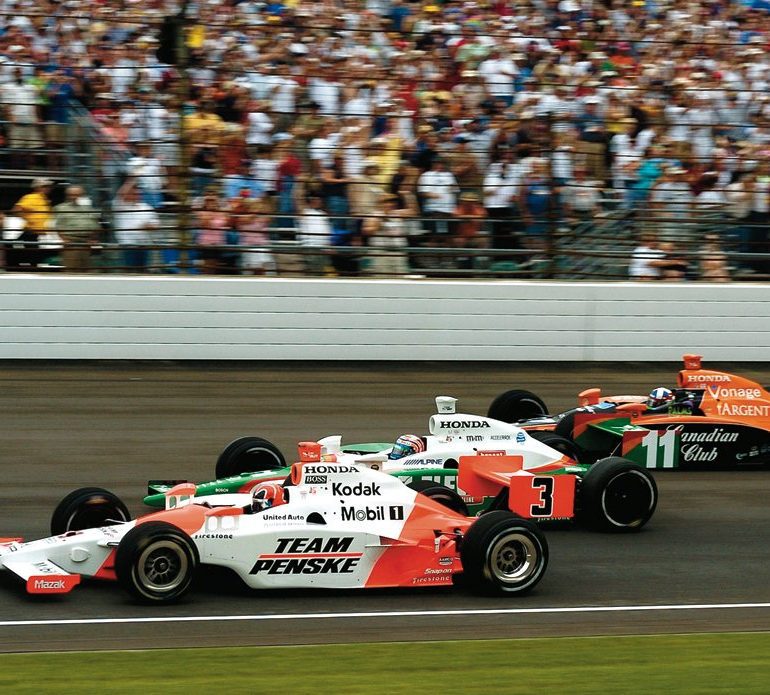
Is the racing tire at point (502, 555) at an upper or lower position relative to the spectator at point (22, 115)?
lower

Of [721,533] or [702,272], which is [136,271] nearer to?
[702,272]

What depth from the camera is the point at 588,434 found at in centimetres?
1001

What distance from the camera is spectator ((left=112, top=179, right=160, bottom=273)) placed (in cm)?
1386

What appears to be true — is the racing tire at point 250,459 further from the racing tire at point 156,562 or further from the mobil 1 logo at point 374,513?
the racing tire at point 156,562

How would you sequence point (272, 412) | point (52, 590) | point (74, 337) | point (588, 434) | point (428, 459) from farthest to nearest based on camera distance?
1. point (74, 337)
2. point (272, 412)
3. point (588, 434)
4. point (428, 459)
5. point (52, 590)

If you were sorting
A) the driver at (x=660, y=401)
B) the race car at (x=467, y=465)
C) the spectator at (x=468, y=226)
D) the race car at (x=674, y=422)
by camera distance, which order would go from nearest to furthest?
the race car at (x=467, y=465)
the race car at (x=674, y=422)
the driver at (x=660, y=401)
the spectator at (x=468, y=226)

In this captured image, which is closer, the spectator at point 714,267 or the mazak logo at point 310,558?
the mazak logo at point 310,558

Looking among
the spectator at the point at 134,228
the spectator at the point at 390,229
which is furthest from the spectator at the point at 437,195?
the spectator at the point at 134,228

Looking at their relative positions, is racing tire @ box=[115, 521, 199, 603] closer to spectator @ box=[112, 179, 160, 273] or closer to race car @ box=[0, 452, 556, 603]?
race car @ box=[0, 452, 556, 603]

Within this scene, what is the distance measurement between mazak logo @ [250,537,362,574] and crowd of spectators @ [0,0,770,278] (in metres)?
7.47

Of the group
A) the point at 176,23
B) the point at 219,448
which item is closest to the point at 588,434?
the point at 219,448

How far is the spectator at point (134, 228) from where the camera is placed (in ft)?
45.5

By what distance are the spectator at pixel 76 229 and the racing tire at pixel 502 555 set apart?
7.80m

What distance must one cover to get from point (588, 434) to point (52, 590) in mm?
4772
